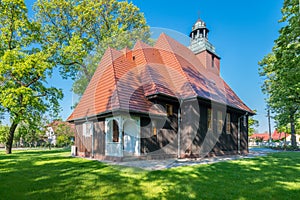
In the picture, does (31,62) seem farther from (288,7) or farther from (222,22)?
(288,7)

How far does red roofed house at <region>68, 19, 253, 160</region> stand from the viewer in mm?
10703

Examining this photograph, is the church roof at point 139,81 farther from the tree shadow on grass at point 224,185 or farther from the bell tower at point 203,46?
the tree shadow on grass at point 224,185

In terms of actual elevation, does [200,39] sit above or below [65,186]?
above

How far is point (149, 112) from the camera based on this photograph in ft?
35.7

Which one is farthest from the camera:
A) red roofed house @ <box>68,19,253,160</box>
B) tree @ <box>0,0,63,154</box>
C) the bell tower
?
the bell tower

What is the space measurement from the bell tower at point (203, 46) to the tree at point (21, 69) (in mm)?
12500

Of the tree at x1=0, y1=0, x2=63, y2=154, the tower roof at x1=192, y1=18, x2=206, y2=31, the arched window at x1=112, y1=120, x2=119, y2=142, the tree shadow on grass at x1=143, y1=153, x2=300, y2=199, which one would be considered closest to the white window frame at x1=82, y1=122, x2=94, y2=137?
the arched window at x1=112, y1=120, x2=119, y2=142

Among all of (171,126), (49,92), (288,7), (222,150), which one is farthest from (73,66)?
(288,7)

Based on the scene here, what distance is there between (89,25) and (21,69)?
10.7m

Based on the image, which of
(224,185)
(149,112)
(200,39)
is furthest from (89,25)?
(224,185)

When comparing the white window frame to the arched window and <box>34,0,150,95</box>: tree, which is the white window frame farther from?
<box>34,0,150,95</box>: tree

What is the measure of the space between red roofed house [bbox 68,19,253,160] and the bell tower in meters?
4.34

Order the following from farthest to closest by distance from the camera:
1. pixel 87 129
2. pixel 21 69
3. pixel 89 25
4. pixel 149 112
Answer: pixel 89 25
pixel 21 69
pixel 87 129
pixel 149 112

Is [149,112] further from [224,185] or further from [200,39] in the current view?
[200,39]
